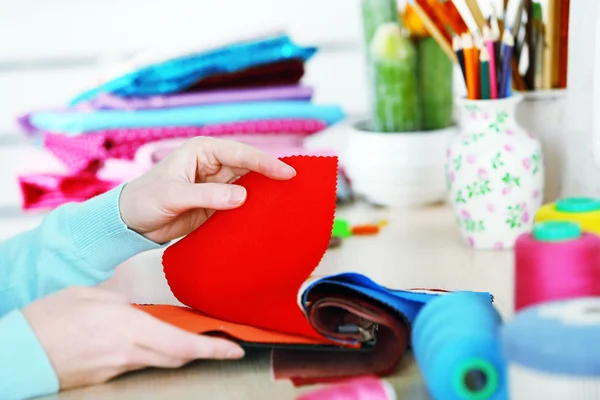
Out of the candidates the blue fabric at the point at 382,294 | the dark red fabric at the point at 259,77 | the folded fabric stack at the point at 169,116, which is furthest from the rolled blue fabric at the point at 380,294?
the dark red fabric at the point at 259,77

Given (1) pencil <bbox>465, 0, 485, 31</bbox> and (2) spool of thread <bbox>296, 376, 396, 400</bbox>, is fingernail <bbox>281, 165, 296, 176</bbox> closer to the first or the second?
(2) spool of thread <bbox>296, 376, 396, 400</bbox>

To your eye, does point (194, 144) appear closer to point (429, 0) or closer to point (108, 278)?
point (108, 278)

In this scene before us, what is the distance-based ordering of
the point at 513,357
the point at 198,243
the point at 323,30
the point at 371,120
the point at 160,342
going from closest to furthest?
1. the point at 513,357
2. the point at 160,342
3. the point at 198,243
4. the point at 371,120
5. the point at 323,30

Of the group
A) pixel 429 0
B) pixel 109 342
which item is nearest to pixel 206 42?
pixel 429 0

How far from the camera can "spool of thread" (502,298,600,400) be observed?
1.15ft

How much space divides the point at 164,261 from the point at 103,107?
22.3 inches

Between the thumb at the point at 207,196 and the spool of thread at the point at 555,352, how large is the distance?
296 mm

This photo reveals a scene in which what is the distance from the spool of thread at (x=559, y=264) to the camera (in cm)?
43

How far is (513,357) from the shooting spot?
375 mm

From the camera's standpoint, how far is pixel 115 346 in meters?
A: 0.54

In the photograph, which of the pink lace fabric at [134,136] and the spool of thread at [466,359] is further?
the pink lace fabric at [134,136]

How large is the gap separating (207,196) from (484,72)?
12.6 inches

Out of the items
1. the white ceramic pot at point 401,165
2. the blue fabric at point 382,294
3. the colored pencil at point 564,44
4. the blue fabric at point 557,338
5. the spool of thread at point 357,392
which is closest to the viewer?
the blue fabric at point 557,338

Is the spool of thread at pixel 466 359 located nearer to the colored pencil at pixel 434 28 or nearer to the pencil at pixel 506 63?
the pencil at pixel 506 63
